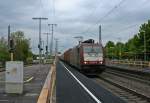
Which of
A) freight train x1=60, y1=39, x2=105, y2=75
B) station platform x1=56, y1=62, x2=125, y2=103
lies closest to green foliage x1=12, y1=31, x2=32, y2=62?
freight train x1=60, y1=39, x2=105, y2=75

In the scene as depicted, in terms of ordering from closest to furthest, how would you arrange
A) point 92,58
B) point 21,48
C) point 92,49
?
point 92,58 < point 92,49 < point 21,48

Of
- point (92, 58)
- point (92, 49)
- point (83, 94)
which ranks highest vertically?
point (92, 49)

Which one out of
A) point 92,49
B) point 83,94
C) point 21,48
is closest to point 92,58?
point 92,49

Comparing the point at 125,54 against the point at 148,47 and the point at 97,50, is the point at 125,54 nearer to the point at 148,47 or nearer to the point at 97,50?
the point at 148,47

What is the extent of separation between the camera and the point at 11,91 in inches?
810

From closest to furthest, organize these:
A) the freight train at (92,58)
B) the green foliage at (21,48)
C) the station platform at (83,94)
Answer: the station platform at (83,94)
the freight train at (92,58)
the green foliage at (21,48)

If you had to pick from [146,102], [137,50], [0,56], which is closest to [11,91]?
[146,102]

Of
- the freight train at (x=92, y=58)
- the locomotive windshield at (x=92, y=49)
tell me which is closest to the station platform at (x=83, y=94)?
the freight train at (x=92, y=58)

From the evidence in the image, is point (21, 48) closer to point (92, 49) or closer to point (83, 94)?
point (92, 49)

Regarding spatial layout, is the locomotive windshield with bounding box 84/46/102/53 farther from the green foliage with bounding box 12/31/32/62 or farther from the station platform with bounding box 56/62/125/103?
the green foliage with bounding box 12/31/32/62

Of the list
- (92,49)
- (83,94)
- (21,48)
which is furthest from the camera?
(21,48)

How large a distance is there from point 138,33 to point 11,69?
10756 centimetres

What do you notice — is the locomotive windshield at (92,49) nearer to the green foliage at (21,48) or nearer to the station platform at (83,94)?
the station platform at (83,94)

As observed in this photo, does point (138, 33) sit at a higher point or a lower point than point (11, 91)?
higher
